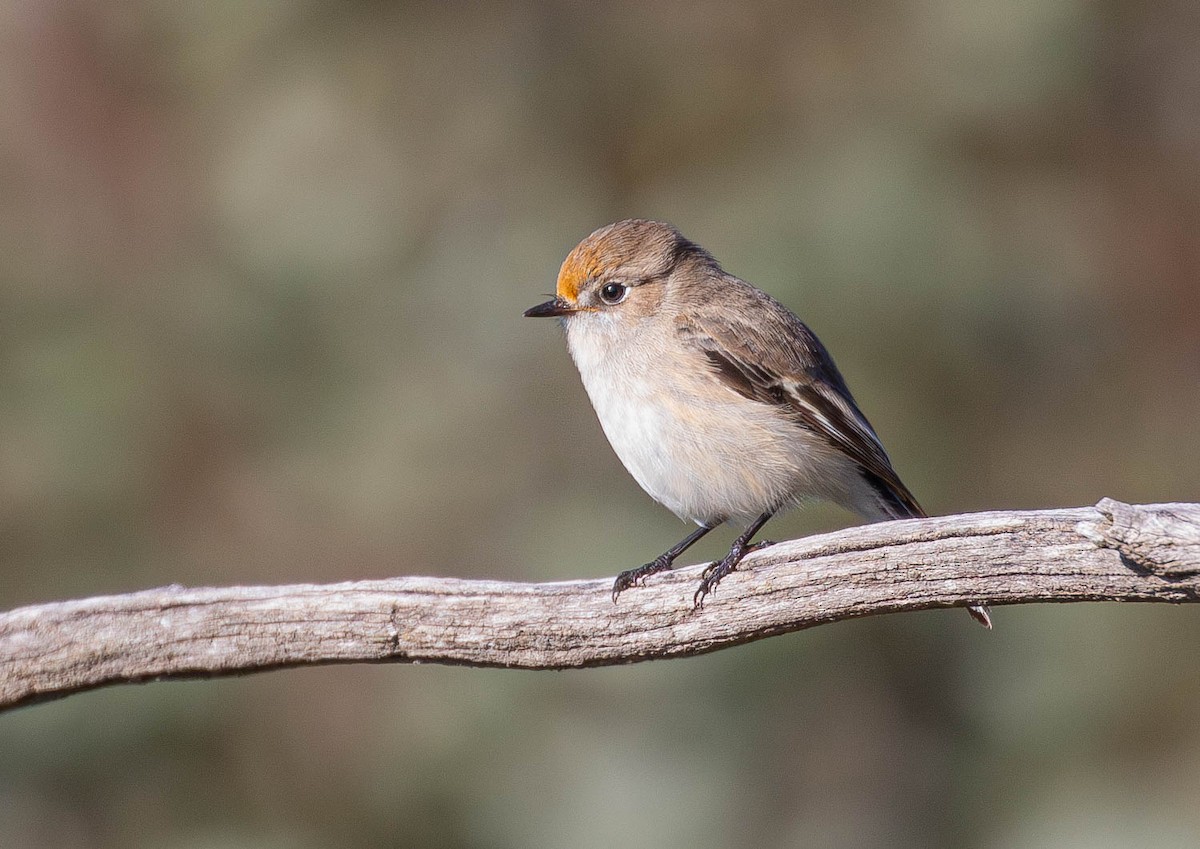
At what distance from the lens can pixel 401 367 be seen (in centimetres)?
779

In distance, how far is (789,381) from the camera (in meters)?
5.18

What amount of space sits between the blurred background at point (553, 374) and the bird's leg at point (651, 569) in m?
0.45

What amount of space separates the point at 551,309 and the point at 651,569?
4.53 feet

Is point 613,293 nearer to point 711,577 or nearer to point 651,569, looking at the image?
point 651,569

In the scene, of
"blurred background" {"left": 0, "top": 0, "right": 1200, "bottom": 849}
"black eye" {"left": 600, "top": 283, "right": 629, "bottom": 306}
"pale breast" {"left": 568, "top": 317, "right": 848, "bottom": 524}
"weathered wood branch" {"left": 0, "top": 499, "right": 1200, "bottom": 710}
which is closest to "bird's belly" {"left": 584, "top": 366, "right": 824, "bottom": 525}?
"pale breast" {"left": 568, "top": 317, "right": 848, "bottom": 524}

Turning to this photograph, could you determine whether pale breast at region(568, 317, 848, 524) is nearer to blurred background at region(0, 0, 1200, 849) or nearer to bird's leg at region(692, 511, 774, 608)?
bird's leg at region(692, 511, 774, 608)

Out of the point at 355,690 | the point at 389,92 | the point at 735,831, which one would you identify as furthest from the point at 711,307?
the point at 389,92

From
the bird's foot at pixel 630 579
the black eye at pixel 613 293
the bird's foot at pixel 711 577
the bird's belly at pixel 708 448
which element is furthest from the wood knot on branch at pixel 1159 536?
the black eye at pixel 613 293

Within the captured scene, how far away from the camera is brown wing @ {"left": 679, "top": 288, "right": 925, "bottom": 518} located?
5023 millimetres

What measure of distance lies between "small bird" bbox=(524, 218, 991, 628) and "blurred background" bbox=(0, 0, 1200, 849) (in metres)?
0.80

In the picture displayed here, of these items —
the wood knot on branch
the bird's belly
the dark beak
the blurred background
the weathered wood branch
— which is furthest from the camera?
the blurred background

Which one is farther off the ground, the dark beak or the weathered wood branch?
the dark beak

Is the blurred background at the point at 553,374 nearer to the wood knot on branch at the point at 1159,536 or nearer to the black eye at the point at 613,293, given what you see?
the black eye at the point at 613,293

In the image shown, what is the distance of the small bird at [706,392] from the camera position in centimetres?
480
